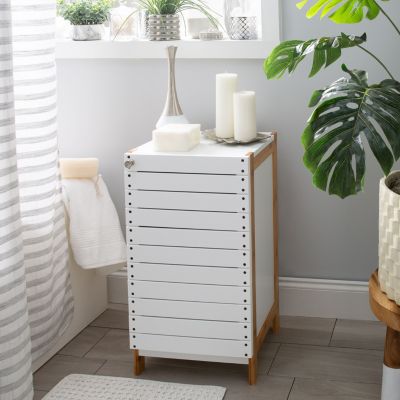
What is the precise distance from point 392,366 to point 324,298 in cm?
74

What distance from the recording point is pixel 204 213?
8.05 ft

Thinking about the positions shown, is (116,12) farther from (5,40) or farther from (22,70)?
(5,40)

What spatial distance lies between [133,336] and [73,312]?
1.20 ft

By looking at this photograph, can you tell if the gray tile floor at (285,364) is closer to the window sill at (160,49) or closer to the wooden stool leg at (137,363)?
the wooden stool leg at (137,363)

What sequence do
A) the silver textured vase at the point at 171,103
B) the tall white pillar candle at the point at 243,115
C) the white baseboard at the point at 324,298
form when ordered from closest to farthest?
the tall white pillar candle at the point at 243,115 → the silver textured vase at the point at 171,103 → the white baseboard at the point at 324,298

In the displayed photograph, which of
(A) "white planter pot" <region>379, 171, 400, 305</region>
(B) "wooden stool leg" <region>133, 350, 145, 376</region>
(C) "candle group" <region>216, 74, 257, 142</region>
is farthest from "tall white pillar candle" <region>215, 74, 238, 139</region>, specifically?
(B) "wooden stool leg" <region>133, 350, 145, 376</region>

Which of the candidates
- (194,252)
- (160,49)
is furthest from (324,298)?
(160,49)

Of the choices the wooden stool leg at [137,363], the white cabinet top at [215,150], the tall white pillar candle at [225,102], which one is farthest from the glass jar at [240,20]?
the wooden stool leg at [137,363]

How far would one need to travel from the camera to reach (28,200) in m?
2.51

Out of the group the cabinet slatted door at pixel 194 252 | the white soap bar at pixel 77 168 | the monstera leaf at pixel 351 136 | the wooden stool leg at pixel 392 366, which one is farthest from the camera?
the white soap bar at pixel 77 168

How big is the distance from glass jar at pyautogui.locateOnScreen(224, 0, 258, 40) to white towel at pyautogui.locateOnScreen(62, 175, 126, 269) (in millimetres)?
713

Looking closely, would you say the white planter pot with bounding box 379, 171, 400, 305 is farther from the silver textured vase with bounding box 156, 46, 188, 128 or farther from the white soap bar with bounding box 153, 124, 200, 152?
the silver textured vase with bounding box 156, 46, 188, 128

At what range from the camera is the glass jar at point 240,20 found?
2.92 metres

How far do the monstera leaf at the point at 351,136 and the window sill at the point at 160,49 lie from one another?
798mm
